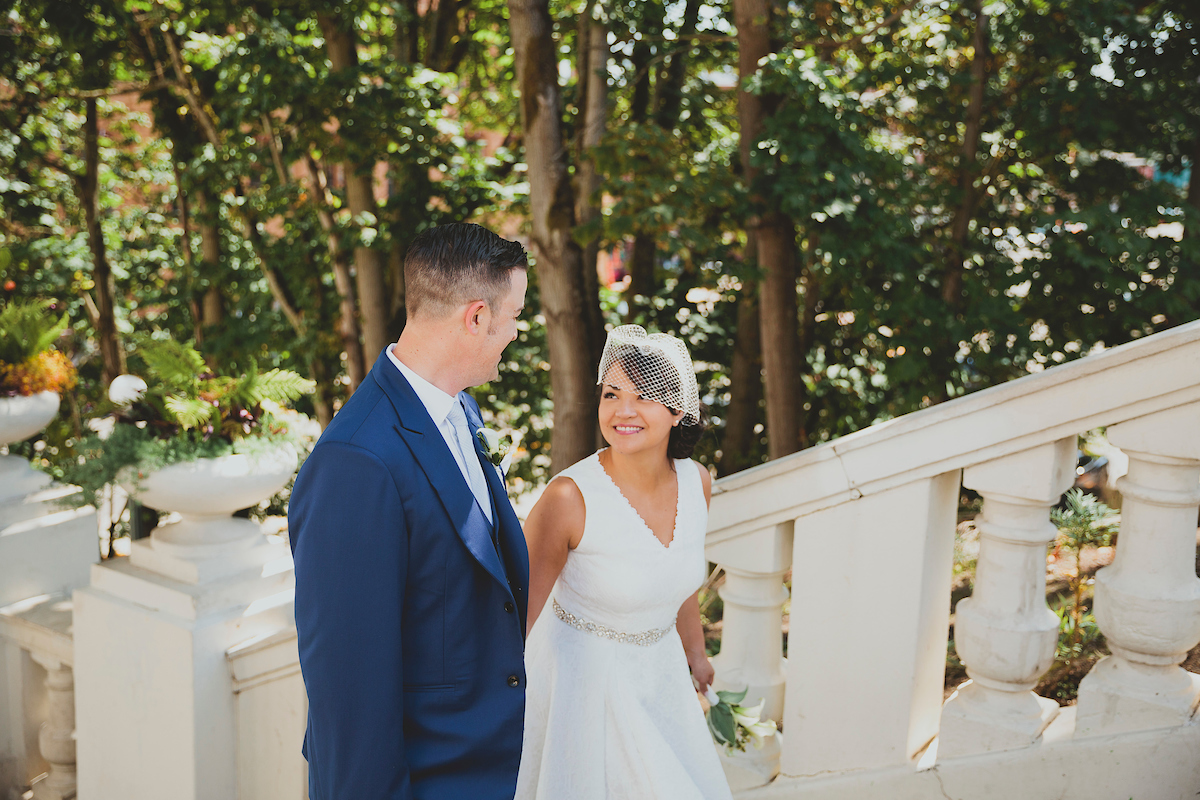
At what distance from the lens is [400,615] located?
1.59 meters

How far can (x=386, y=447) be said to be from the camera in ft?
5.35

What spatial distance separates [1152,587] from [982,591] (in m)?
0.35

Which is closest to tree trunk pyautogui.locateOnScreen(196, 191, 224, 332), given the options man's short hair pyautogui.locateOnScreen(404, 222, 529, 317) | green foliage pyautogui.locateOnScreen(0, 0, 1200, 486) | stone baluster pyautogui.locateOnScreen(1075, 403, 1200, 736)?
green foliage pyautogui.locateOnScreen(0, 0, 1200, 486)

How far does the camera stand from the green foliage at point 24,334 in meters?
3.67

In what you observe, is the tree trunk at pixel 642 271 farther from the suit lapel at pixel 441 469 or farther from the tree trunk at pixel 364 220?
the suit lapel at pixel 441 469

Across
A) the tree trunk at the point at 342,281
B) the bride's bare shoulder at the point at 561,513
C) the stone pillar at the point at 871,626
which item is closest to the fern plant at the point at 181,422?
the bride's bare shoulder at the point at 561,513

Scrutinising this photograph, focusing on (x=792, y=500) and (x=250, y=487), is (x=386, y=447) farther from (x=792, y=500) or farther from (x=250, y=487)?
(x=250, y=487)

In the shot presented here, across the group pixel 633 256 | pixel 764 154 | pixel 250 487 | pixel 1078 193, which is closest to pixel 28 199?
pixel 633 256

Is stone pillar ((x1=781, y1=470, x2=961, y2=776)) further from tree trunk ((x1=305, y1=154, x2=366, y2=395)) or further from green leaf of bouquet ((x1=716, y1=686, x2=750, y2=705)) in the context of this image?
tree trunk ((x1=305, y1=154, x2=366, y2=395))

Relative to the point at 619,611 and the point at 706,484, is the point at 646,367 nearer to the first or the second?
the point at 706,484

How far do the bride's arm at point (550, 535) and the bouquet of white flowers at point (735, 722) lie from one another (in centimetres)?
54

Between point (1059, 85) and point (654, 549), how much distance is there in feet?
18.4

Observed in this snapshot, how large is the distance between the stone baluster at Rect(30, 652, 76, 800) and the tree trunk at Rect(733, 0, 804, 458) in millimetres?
4798

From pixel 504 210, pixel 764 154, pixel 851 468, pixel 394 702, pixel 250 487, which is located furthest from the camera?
pixel 504 210
